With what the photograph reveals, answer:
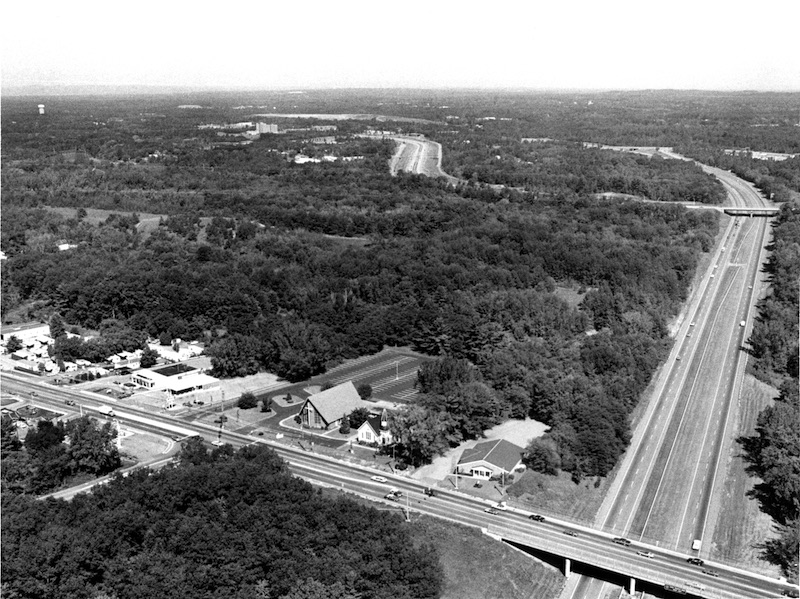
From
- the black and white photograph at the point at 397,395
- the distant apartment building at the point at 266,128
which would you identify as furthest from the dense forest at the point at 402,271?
the distant apartment building at the point at 266,128

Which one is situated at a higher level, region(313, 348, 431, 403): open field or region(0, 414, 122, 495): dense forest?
region(0, 414, 122, 495): dense forest

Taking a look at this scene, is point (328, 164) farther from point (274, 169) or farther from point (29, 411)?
point (29, 411)

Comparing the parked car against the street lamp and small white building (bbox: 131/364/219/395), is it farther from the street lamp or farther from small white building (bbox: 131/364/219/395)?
small white building (bbox: 131/364/219/395)

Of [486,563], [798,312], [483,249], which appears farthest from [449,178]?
[486,563]

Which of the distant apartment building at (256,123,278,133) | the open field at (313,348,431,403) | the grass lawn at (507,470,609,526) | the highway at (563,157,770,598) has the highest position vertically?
the distant apartment building at (256,123,278,133)

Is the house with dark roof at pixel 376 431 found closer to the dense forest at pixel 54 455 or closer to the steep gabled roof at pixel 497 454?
the steep gabled roof at pixel 497 454

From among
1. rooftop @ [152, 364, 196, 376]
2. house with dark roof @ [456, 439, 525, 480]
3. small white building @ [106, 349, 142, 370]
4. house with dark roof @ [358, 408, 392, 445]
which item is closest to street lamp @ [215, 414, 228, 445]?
house with dark roof @ [358, 408, 392, 445]

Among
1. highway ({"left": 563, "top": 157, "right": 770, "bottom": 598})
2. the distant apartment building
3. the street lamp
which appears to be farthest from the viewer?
the distant apartment building

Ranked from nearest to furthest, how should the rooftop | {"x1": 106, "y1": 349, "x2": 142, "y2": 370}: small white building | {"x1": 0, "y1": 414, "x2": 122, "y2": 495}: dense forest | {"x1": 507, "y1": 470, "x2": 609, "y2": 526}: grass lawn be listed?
{"x1": 507, "y1": 470, "x2": 609, "y2": 526}: grass lawn
{"x1": 0, "y1": 414, "x2": 122, "y2": 495}: dense forest
the rooftop
{"x1": 106, "y1": 349, "x2": 142, "y2": 370}: small white building
